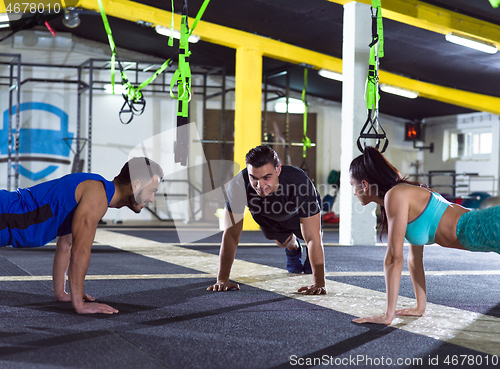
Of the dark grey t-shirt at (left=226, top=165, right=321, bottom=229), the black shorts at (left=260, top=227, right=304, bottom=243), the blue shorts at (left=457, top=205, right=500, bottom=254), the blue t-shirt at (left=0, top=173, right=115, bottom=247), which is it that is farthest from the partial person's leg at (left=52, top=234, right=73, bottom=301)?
the blue shorts at (left=457, top=205, right=500, bottom=254)

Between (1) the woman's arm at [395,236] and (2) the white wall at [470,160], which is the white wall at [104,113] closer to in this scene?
(2) the white wall at [470,160]

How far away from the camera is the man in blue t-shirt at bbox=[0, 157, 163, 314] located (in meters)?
2.26

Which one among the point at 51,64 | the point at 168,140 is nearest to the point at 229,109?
the point at 168,140

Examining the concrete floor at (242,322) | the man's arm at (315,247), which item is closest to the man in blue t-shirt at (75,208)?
the concrete floor at (242,322)

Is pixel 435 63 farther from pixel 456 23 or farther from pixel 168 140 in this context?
pixel 168 140

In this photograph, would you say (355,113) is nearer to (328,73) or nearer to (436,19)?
(436,19)

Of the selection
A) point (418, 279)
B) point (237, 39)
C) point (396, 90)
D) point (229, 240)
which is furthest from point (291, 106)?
point (418, 279)

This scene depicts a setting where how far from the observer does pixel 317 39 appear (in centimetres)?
844

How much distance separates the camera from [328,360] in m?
1.74

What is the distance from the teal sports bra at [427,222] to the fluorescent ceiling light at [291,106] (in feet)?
32.6

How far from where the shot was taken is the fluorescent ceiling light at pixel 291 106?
39.5 ft

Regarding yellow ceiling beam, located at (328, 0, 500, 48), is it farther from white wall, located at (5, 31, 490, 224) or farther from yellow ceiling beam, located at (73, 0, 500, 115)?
white wall, located at (5, 31, 490, 224)

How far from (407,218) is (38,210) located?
165 centimetres

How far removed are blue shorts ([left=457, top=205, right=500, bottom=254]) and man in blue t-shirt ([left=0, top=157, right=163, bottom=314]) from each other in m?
1.42
